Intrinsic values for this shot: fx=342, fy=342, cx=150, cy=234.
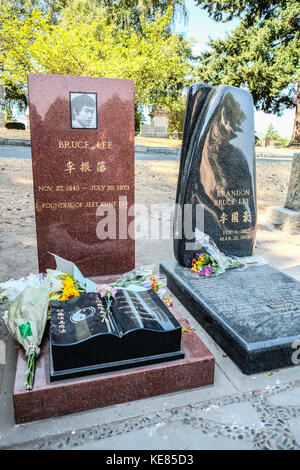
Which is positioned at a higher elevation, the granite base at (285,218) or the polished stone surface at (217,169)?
the polished stone surface at (217,169)

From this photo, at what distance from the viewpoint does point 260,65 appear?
55.2 feet

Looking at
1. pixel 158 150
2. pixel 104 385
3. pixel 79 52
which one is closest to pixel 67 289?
pixel 104 385

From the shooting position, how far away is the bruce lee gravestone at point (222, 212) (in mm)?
2862

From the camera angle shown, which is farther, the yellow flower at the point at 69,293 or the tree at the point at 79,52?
the tree at the point at 79,52

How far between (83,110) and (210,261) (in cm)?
198

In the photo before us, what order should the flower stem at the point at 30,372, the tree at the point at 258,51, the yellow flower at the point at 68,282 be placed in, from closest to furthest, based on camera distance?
1. the flower stem at the point at 30,372
2. the yellow flower at the point at 68,282
3. the tree at the point at 258,51

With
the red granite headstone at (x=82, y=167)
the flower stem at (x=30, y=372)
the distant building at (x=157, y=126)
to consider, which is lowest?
the flower stem at (x=30, y=372)

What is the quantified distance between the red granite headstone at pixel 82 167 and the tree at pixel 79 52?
36.4ft

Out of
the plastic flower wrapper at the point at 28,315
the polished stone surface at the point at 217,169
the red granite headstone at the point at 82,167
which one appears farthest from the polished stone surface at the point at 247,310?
the plastic flower wrapper at the point at 28,315

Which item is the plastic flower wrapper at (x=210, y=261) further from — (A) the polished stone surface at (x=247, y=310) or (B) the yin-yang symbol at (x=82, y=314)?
(B) the yin-yang symbol at (x=82, y=314)

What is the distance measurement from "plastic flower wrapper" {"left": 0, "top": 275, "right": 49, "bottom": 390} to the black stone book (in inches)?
4.5

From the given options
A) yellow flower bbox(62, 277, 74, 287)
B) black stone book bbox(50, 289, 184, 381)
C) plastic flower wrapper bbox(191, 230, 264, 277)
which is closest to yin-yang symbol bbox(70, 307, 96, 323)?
black stone book bbox(50, 289, 184, 381)

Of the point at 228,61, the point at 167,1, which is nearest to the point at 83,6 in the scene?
the point at 167,1

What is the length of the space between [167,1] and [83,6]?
478cm
